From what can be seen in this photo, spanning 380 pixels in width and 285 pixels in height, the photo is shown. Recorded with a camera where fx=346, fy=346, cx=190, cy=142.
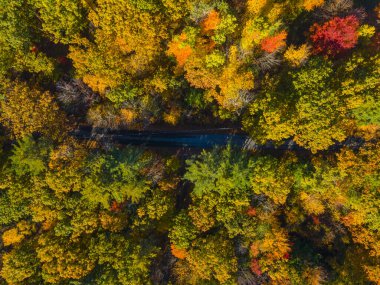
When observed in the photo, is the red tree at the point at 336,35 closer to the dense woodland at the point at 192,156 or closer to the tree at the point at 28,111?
the dense woodland at the point at 192,156

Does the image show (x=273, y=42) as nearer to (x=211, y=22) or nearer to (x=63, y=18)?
(x=211, y=22)

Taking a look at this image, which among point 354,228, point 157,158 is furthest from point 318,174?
point 157,158

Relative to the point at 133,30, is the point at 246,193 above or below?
below

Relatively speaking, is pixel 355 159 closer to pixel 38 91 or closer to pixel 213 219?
pixel 213 219

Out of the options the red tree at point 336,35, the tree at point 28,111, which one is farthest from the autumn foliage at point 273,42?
the tree at point 28,111

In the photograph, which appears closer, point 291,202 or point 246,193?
point 246,193

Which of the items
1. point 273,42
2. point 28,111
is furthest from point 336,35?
point 28,111

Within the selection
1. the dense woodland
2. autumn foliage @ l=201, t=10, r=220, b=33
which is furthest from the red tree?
autumn foliage @ l=201, t=10, r=220, b=33
